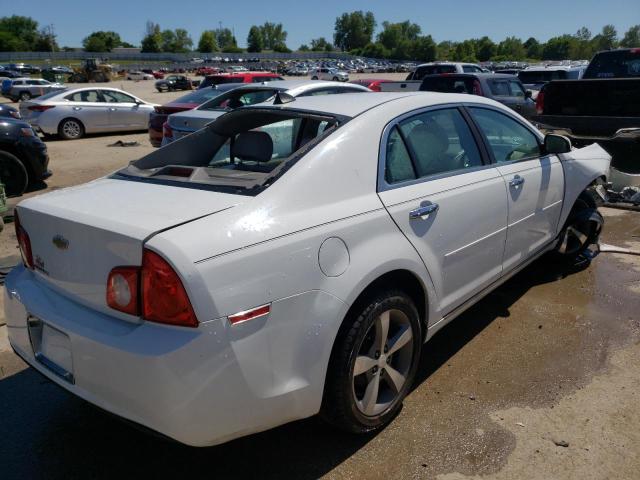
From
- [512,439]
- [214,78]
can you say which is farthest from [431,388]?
[214,78]

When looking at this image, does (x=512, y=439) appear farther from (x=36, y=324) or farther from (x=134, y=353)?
(x=36, y=324)

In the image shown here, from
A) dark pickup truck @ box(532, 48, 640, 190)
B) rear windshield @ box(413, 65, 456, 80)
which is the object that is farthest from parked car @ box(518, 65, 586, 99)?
dark pickup truck @ box(532, 48, 640, 190)

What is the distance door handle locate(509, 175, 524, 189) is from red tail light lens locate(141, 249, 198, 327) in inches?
95.5

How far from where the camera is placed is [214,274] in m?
1.97

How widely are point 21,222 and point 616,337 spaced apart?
372 centimetres

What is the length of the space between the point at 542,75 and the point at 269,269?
20.0 meters

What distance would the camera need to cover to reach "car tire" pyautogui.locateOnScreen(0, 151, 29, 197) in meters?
7.90

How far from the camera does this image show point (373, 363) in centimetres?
262

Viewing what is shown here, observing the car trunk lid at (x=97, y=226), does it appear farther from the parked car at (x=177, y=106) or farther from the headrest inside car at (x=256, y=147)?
the parked car at (x=177, y=106)

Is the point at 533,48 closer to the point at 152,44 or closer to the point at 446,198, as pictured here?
the point at 152,44

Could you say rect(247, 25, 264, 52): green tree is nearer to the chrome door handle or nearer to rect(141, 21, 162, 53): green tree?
rect(141, 21, 162, 53): green tree

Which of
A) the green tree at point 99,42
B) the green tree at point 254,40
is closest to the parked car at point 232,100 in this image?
the green tree at point 99,42

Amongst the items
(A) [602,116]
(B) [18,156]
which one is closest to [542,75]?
(A) [602,116]

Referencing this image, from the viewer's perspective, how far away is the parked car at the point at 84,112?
14672mm
